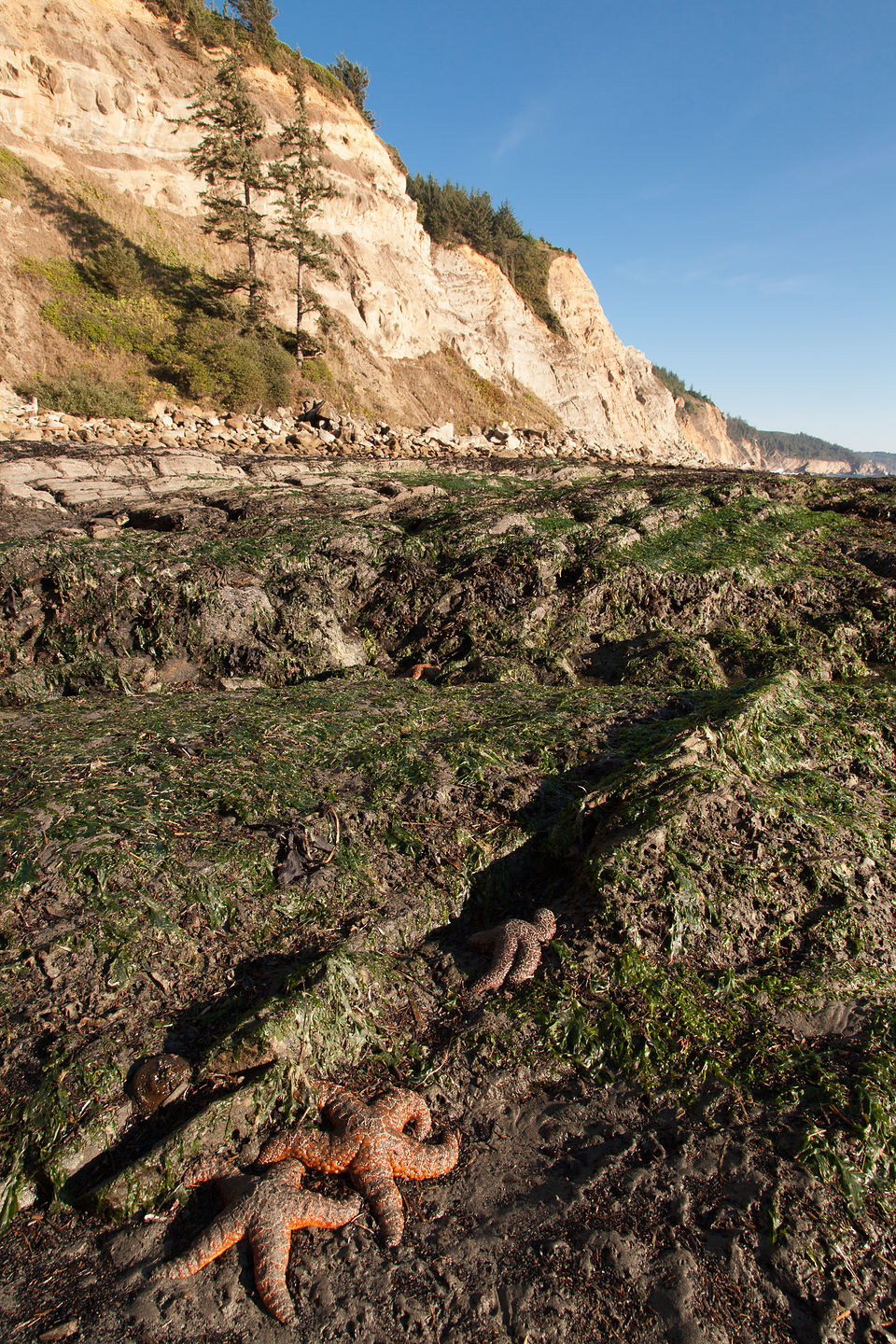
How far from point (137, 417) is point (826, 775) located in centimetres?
2282

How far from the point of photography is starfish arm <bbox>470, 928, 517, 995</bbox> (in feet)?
13.1

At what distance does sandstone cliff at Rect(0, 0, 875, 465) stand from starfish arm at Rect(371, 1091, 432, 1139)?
26.1 metres

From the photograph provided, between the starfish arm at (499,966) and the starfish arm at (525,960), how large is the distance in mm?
36

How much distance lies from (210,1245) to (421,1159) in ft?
2.90

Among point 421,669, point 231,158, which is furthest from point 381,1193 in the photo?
point 231,158

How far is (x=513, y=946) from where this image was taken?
4.09 metres

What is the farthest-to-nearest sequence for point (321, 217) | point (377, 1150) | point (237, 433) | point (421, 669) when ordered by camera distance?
point (321, 217), point (237, 433), point (421, 669), point (377, 1150)

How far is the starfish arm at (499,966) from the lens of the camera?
4.01 m

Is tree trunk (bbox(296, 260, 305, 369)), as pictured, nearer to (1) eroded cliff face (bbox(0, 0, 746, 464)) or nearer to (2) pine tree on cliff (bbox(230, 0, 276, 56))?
(1) eroded cliff face (bbox(0, 0, 746, 464))

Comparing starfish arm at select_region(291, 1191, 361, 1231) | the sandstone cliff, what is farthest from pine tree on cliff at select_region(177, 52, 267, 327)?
starfish arm at select_region(291, 1191, 361, 1231)

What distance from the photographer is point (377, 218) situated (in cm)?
3675

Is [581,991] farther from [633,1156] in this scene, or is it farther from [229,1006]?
[229,1006]

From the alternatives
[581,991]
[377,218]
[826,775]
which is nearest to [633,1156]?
[581,991]

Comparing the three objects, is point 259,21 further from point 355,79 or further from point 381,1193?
point 381,1193
